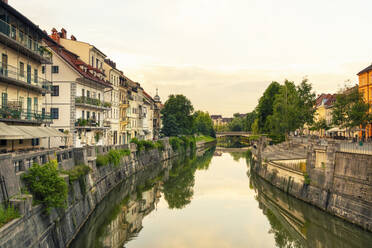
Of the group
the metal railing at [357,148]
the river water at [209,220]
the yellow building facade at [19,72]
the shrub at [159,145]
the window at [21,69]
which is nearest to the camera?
the river water at [209,220]

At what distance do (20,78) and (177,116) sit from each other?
5874cm

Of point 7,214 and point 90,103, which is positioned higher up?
point 90,103

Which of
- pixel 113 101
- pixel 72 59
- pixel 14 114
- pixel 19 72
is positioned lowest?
pixel 14 114

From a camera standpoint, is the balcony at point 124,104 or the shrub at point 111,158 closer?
the shrub at point 111,158

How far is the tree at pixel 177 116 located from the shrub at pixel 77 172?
5421 centimetres

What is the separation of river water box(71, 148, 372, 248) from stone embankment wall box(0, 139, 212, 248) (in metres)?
1.00

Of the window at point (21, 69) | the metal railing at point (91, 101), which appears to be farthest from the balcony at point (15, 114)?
the metal railing at point (91, 101)

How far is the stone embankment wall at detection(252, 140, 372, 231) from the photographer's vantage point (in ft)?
74.6

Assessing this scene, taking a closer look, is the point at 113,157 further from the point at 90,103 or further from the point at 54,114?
the point at 90,103

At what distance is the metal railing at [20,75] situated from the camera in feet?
76.0

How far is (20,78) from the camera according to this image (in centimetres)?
2552

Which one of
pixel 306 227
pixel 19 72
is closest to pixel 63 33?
pixel 19 72

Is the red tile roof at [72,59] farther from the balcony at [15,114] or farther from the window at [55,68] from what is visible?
the balcony at [15,114]

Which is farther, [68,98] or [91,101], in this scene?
[91,101]
